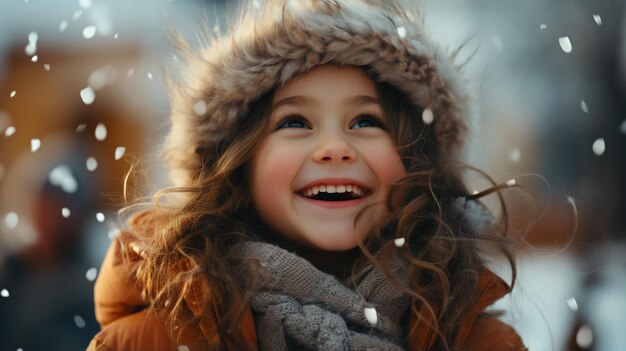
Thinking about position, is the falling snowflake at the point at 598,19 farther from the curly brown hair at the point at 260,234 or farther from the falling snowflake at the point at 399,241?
the falling snowflake at the point at 399,241

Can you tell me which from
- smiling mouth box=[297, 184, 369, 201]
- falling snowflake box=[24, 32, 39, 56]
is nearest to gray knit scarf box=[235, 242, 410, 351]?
smiling mouth box=[297, 184, 369, 201]

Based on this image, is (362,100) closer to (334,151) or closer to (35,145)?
(334,151)

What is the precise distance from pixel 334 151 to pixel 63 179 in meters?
1.95

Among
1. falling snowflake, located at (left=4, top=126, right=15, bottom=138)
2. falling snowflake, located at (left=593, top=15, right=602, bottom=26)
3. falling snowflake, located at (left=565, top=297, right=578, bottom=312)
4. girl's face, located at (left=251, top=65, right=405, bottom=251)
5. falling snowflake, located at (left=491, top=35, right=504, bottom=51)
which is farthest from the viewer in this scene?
falling snowflake, located at (left=4, top=126, right=15, bottom=138)

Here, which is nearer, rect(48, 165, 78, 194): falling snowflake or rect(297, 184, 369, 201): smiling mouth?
rect(297, 184, 369, 201): smiling mouth

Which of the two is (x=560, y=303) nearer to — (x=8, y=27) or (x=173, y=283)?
(x=173, y=283)

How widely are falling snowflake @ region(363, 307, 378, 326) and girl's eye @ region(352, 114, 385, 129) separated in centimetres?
41

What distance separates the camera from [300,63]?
1711mm

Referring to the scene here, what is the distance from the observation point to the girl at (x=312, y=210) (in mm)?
1616

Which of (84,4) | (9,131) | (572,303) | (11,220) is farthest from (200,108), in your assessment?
(9,131)

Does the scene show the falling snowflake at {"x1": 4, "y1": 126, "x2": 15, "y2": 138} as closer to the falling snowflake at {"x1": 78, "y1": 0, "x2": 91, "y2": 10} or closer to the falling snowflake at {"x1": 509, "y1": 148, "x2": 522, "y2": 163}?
the falling snowflake at {"x1": 78, "y1": 0, "x2": 91, "y2": 10}

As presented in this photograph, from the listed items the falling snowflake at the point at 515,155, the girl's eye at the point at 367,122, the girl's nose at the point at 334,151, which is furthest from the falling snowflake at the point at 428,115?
the falling snowflake at the point at 515,155

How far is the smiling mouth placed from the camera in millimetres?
1704

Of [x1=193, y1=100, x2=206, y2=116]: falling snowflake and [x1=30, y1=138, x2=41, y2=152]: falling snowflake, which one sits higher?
[x1=193, y1=100, x2=206, y2=116]: falling snowflake
